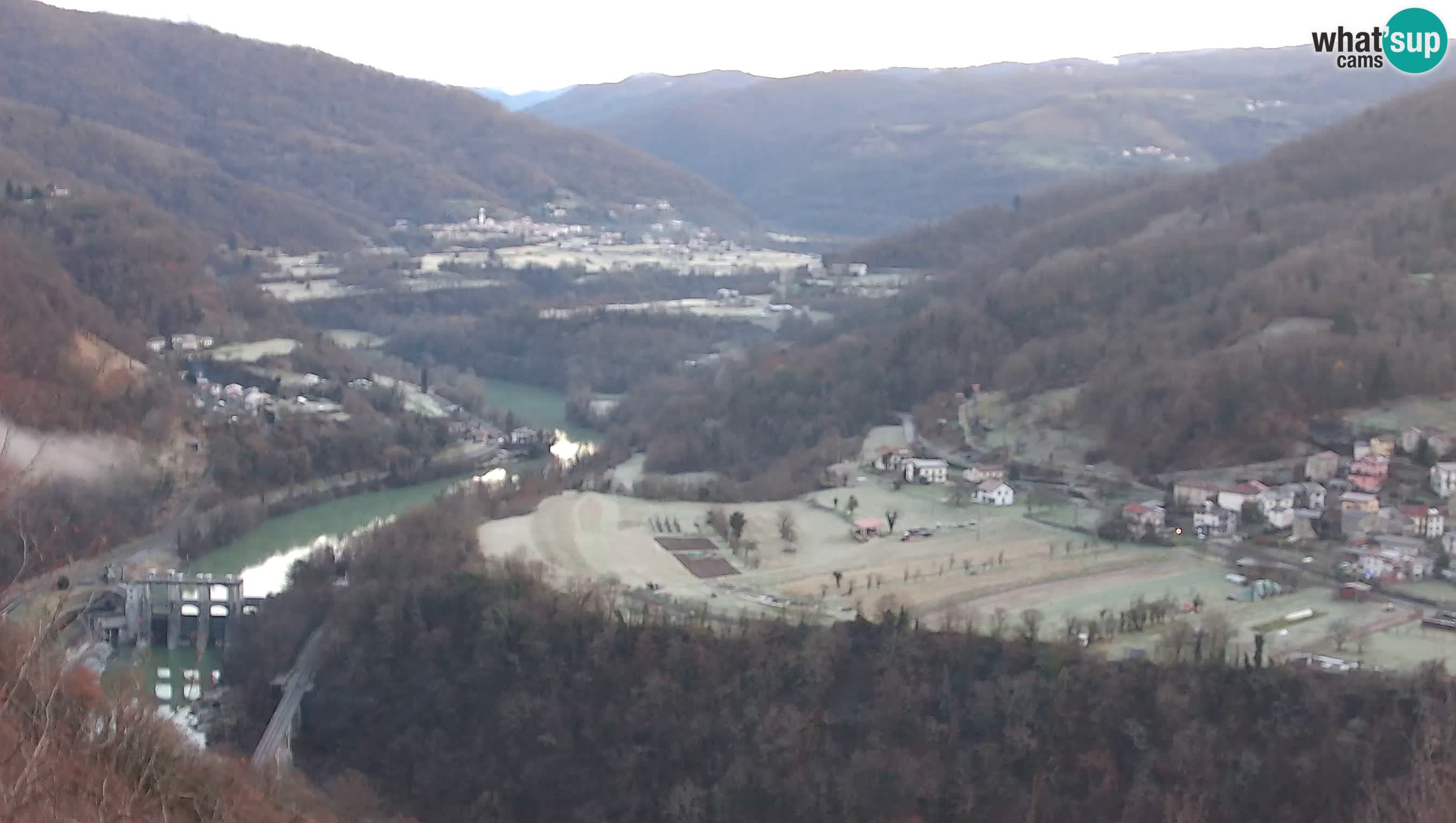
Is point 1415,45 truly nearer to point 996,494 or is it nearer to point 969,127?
point 996,494

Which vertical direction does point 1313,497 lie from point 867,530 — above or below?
above

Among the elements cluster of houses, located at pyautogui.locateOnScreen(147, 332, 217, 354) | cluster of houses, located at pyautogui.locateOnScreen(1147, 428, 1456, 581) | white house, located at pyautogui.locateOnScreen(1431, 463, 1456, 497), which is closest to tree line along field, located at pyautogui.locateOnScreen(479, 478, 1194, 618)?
cluster of houses, located at pyautogui.locateOnScreen(1147, 428, 1456, 581)

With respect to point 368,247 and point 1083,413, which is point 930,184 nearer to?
point 368,247

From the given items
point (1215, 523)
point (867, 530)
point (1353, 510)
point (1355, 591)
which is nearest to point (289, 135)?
point (867, 530)

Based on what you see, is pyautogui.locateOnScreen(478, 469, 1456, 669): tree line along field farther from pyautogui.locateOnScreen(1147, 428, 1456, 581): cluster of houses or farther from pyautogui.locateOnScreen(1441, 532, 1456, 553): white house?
pyautogui.locateOnScreen(1441, 532, 1456, 553): white house

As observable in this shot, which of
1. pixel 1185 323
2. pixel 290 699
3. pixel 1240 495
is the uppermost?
pixel 1185 323

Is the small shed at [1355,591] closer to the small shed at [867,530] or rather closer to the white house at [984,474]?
the small shed at [867,530]

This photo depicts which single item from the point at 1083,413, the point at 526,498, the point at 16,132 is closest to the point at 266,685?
the point at 526,498
